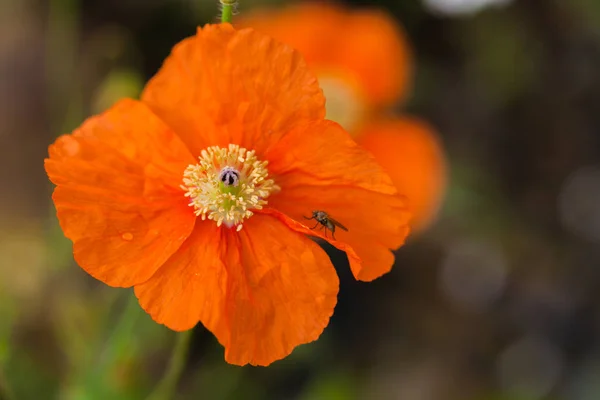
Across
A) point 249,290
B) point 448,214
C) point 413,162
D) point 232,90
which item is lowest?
point 448,214

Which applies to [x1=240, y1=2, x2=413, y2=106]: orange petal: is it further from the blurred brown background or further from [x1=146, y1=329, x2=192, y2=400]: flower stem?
[x1=146, y1=329, x2=192, y2=400]: flower stem

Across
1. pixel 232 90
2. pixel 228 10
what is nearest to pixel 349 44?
pixel 232 90

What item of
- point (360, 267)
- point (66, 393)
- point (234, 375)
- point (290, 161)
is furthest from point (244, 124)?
point (234, 375)

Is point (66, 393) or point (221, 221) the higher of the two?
point (221, 221)

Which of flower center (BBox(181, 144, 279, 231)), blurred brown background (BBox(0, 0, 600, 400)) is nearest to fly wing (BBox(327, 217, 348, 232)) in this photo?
flower center (BBox(181, 144, 279, 231))

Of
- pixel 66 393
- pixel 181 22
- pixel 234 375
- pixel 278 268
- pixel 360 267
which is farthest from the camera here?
pixel 181 22

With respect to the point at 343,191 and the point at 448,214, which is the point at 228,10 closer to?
the point at 343,191

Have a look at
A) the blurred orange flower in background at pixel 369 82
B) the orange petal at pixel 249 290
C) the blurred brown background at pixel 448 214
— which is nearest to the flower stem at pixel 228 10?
the orange petal at pixel 249 290

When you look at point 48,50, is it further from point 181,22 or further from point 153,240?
point 153,240
